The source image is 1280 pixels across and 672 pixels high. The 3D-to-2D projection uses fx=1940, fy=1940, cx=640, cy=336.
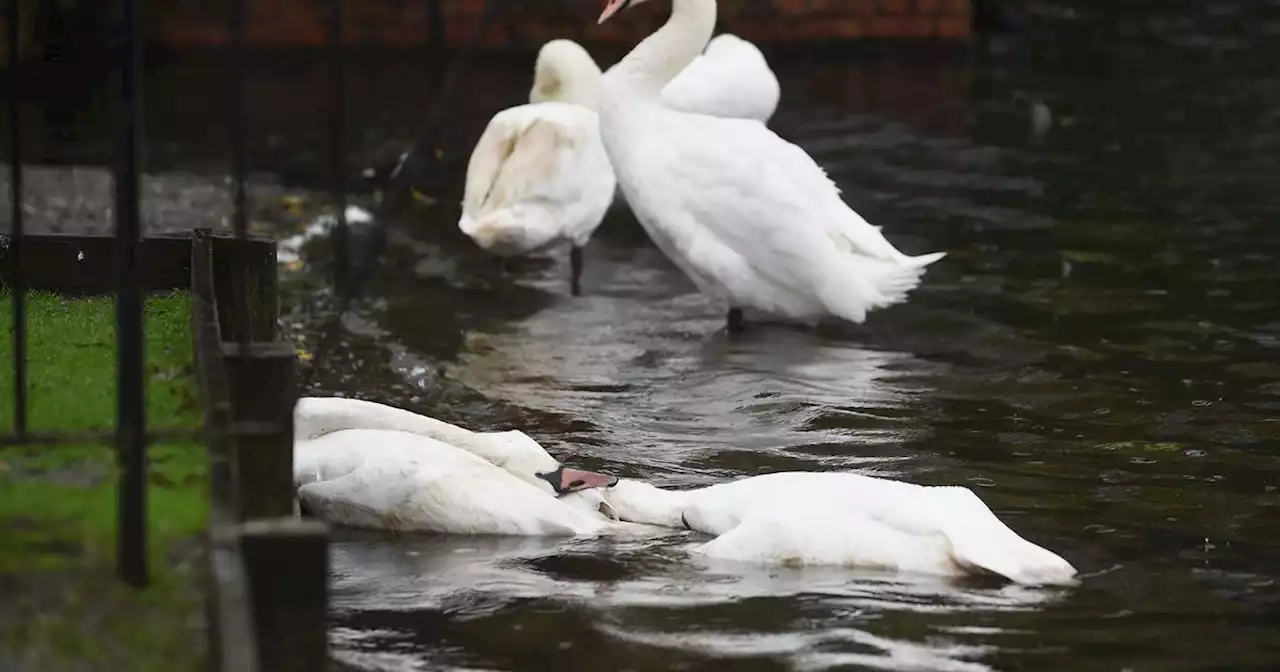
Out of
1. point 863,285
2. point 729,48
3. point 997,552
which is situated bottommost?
point 997,552

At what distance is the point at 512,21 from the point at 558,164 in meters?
8.38

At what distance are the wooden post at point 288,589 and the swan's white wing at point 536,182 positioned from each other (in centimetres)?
590

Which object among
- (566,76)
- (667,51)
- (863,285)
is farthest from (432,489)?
(566,76)

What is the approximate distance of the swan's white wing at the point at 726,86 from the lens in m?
9.75

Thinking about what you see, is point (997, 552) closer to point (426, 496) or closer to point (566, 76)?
point (426, 496)

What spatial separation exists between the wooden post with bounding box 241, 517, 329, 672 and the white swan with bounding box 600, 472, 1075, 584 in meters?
1.75

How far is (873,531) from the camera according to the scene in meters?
5.14

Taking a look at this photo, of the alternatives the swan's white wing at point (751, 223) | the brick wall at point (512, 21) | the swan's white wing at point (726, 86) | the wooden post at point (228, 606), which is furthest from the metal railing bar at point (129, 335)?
the brick wall at point (512, 21)

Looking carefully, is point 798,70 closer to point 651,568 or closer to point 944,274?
point 944,274

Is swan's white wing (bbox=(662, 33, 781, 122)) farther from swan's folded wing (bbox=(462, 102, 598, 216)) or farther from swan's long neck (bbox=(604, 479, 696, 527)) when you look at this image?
swan's long neck (bbox=(604, 479, 696, 527))

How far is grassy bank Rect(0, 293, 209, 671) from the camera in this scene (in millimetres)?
3660

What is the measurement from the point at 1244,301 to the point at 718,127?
2.62 metres

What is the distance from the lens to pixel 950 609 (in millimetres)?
4754

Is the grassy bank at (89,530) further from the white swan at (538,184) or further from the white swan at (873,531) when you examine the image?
the white swan at (538,184)
